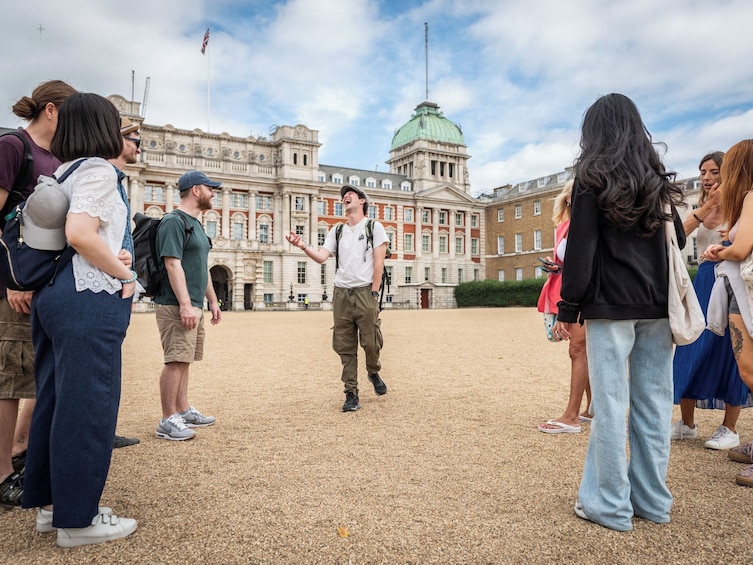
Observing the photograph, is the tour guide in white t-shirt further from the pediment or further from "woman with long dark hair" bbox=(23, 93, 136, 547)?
the pediment

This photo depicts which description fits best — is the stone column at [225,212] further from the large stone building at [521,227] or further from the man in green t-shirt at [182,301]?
the man in green t-shirt at [182,301]

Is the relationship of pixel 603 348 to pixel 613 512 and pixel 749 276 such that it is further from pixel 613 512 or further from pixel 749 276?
pixel 749 276

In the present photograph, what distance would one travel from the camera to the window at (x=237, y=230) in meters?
47.1

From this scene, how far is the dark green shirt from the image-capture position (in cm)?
453

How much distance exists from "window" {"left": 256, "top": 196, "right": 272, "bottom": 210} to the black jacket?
47.1 m

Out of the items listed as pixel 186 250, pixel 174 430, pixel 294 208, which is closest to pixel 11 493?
pixel 174 430

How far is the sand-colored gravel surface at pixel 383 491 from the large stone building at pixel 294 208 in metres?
35.1

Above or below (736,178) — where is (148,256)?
below

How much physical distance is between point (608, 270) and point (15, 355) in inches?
133

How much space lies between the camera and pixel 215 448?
4.25 meters

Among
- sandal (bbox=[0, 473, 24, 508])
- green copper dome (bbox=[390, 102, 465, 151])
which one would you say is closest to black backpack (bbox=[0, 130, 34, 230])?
sandal (bbox=[0, 473, 24, 508])

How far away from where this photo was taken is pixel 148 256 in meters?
4.60

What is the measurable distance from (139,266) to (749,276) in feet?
14.4

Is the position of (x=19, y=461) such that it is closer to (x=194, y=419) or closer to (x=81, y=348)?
(x=194, y=419)
